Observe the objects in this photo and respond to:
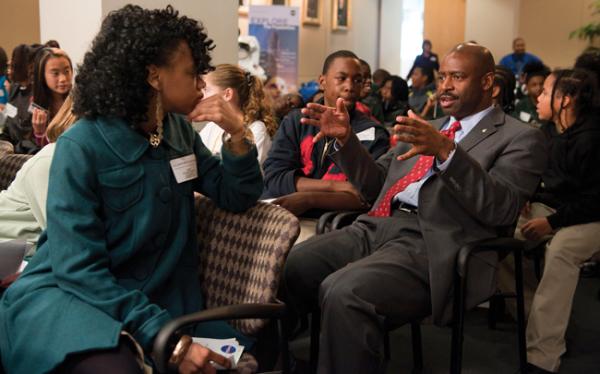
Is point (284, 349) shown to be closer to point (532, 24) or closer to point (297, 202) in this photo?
point (297, 202)

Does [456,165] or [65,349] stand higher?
[456,165]

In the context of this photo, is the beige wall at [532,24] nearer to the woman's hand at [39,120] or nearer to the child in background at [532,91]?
the child in background at [532,91]

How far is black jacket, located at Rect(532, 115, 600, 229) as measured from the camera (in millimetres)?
3305

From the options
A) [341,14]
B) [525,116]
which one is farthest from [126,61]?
[341,14]

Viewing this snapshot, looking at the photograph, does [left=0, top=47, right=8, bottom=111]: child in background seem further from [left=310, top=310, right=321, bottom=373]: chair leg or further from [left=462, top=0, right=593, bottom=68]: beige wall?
[left=462, top=0, right=593, bottom=68]: beige wall

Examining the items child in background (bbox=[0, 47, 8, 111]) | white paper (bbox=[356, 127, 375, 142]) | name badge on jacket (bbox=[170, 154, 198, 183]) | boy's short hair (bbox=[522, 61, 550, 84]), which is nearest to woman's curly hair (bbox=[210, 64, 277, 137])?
white paper (bbox=[356, 127, 375, 142])

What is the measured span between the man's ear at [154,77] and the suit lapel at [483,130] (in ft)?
4.41

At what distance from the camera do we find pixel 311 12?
11.3 meters

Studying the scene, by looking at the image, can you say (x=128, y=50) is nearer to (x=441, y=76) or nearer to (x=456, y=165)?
(x=456, y=165)

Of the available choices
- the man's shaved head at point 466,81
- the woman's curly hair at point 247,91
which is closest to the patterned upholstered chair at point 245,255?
the man's shaved head at point 466,81

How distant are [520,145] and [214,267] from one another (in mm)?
1289

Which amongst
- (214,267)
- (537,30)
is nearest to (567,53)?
(537,30)

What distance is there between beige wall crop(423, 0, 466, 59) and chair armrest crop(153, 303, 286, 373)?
13.0 m

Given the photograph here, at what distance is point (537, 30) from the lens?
520 inches
